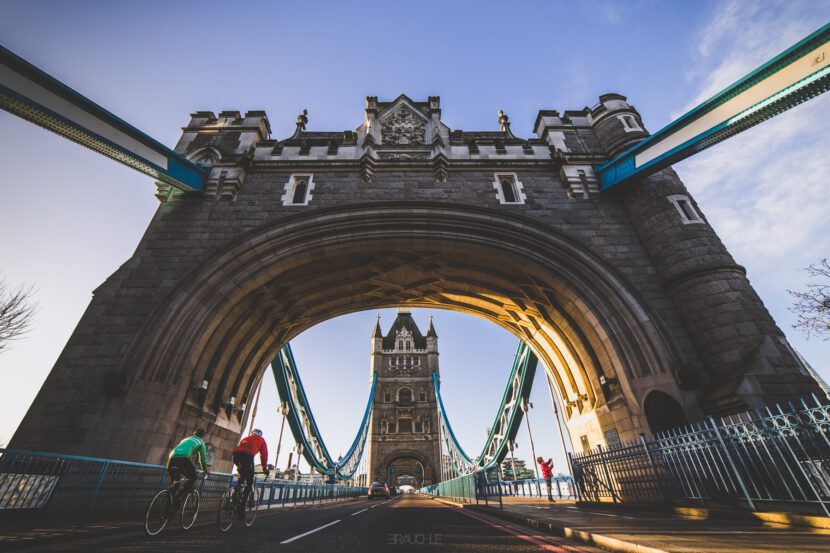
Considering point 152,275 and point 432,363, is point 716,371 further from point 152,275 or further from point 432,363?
point 432,363

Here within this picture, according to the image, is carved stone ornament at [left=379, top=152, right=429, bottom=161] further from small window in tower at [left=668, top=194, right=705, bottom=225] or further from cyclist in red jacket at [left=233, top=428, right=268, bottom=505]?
cyclist in red jacket at [left=233, top=428, right=268, bottom=505]

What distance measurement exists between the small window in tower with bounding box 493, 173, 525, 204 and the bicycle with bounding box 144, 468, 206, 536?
10604 mm

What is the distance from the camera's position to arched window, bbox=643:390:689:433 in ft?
27.1

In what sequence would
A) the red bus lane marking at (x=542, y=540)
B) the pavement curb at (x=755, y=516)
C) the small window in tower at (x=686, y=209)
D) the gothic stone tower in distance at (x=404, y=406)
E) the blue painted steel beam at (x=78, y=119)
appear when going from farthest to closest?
the gothic stone tower in distance at (x=404, y=406)
the small window in tower at (x=686, y=209)
the blue painted steel beam at (x=78, y=119)
the pavement curb at (x=755, y=516)
the red bus lane marking at (x=542, y=540)

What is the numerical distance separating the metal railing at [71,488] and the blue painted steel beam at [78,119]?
754 centimetres

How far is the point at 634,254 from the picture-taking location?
10.4m

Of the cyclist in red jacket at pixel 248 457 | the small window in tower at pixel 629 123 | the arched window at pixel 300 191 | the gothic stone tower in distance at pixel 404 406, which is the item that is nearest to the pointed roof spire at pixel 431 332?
the gothic stone tower in distance at pixel 404 406

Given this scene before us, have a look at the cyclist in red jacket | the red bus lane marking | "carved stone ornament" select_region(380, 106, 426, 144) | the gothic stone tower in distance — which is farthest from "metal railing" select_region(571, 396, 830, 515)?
the gothic stone tower in distance

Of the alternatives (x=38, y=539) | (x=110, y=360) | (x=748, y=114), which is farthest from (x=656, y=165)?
(x=110, y=360)

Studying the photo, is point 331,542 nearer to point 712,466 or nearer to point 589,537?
point 589,537

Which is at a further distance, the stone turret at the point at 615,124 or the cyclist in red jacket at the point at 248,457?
the stone turret at the point at 615,124

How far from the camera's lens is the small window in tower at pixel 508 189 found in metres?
11.8

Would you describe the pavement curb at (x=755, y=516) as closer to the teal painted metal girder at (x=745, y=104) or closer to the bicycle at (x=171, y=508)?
the bicycle at (x=171, y=508)

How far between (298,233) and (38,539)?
26.5 feet
